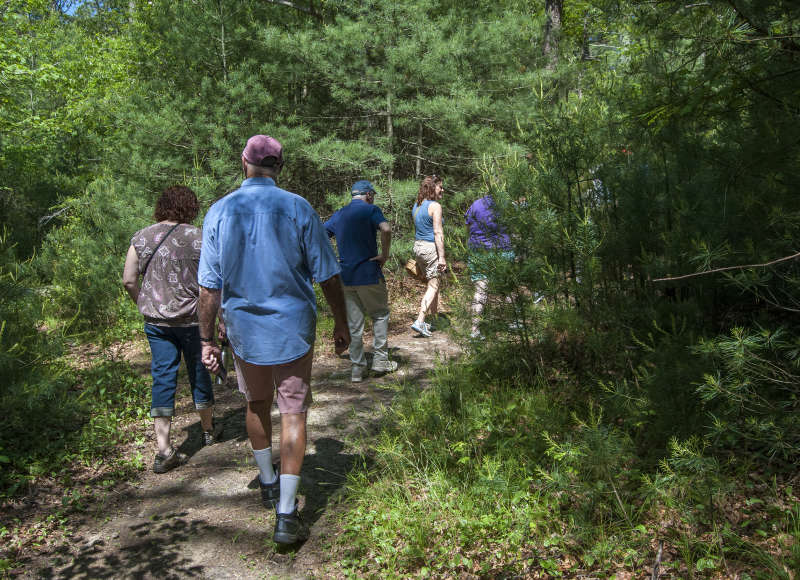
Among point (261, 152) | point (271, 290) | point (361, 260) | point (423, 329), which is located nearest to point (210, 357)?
point (271, 290)

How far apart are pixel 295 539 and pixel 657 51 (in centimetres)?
400

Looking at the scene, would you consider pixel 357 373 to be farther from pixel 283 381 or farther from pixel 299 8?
pixel 299 8

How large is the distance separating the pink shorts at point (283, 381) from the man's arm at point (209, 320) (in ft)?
0.57

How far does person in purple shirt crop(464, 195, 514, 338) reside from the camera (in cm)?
457

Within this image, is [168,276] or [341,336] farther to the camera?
[168,276]

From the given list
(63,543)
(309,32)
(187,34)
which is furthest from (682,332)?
(187,34)

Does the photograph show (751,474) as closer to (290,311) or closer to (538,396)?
(538,396)

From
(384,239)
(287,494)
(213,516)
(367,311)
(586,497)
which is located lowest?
(213,516)

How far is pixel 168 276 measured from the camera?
4.35 m

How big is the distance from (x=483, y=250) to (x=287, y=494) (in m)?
2.51

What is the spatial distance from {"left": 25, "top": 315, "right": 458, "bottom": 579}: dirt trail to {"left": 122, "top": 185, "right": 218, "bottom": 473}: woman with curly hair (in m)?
0.46

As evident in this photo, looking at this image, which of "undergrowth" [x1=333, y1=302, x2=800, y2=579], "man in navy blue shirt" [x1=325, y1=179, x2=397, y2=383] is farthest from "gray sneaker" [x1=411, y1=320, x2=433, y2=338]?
"undergrowth" [x1=333, y1=302, x2=800, y2=579]

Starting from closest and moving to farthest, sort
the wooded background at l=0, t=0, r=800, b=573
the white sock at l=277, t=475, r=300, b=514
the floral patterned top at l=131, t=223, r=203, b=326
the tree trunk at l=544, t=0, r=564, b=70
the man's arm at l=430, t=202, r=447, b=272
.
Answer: the wooded background at l=0, t=0, r=800, b=573, the white sock at l=277, t=475, r=300, b=514, the floral patterned top at l=131, t=223, r=203, b=326, the man's arm at l=430, t=202, r=447, b=272, the tree trunk at l=544, t=0, r=564, b=70

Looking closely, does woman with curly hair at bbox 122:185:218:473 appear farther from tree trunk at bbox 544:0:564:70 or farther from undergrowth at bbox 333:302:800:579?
tree trunk at bbox 544:0:564:70
